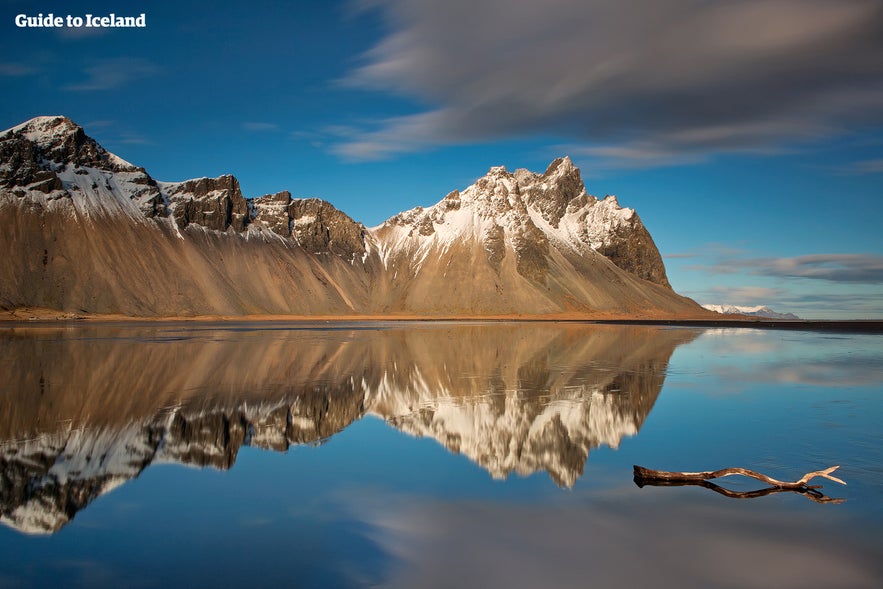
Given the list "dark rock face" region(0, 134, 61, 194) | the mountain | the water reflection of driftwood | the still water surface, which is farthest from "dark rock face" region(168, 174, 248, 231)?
the water reflection of driftwood

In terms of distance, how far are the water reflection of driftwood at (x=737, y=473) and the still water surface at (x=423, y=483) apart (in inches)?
10.7

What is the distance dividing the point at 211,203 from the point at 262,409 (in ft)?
572

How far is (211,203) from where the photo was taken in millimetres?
184750

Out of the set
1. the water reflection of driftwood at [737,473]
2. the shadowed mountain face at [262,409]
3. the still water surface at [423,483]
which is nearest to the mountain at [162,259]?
the shadowed mountain face at [262,409]

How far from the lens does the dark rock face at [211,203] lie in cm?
17825

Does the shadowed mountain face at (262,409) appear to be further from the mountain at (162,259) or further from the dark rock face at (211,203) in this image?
the dark rock face at (211,203)

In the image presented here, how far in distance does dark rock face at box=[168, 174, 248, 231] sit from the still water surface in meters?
156

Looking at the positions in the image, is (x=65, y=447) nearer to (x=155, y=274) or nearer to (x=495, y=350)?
(x=495, y=350)

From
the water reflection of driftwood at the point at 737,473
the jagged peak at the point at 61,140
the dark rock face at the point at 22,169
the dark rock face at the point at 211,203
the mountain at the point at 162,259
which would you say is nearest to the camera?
the water reflection of driftwood at the point at 737,473

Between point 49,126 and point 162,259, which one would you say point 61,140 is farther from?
point 162,259

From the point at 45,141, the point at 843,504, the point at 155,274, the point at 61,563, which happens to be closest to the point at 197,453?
the point at 61,563

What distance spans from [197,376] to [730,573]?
28034 mm

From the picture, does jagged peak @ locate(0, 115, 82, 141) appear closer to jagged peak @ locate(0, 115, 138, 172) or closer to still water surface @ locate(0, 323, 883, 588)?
jagged peak @ locate(0, 115, 138, 172)

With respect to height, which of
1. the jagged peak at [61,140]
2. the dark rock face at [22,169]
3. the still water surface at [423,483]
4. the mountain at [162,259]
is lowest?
the still water surface at [423,483]
